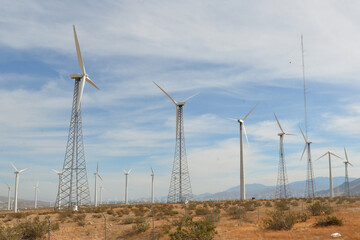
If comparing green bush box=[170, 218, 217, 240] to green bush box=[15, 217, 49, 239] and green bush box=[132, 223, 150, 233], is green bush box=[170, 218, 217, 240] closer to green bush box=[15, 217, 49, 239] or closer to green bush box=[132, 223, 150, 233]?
green bush box=[132, 223, 150, 233]

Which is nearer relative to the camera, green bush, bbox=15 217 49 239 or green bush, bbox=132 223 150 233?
green bush, bbox=15 217 49 239

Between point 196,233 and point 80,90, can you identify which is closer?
point 196,233

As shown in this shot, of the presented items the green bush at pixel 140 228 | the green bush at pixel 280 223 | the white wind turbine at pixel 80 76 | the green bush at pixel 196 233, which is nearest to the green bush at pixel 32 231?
the green bush at pixel 140 228

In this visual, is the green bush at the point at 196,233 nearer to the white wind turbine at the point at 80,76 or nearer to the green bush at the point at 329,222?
the green bush at the point at 329,222

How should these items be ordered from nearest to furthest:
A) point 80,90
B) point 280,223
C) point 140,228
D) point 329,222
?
point 329,222 < point 280,223 < point 140,228 < point 80,90

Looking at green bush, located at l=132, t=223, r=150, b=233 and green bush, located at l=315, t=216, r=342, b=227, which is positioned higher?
green bush, located at l=315, t=216, r=342, b=227

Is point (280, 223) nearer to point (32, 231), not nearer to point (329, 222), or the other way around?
point (329, 222)

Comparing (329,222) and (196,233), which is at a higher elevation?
(329,222)

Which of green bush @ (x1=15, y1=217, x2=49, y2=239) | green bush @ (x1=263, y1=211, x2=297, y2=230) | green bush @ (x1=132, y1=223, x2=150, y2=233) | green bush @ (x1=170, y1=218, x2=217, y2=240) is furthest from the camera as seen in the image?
green bush @ (x1=132, y1=223, x2=150, y2=233)

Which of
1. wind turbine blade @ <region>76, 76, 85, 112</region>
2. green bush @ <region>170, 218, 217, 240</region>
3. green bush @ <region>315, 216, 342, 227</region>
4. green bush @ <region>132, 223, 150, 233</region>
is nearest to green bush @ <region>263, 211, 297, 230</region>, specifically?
green bush @ <region>315, 216, 342, 227</region>

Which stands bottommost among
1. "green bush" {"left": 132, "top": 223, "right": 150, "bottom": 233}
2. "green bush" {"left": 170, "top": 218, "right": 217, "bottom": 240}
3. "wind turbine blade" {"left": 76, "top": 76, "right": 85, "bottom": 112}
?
"green bush" {"left": 132, "top": 223, "right": 150, "bottom": 233}

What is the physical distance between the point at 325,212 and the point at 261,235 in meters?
13.4

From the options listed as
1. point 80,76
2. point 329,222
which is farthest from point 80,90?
point 329,222

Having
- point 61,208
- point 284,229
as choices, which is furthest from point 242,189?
point 284,229
